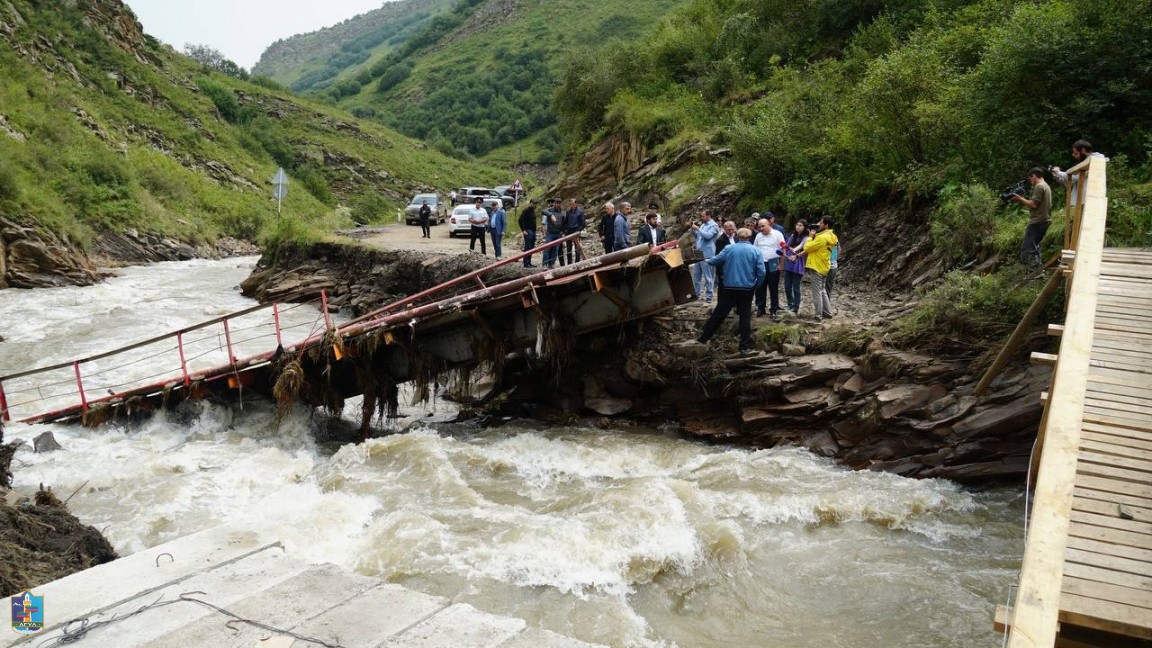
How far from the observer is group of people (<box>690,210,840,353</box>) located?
10.9 metres

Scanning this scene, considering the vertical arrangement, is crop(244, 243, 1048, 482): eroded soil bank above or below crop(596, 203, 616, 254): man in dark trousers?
below

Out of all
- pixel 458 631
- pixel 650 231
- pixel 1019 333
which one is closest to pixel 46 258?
pixel 650 231

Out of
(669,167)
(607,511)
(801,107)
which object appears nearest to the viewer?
(607,511)

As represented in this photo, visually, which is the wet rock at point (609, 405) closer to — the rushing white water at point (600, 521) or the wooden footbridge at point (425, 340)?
the rushing white water at point (600, 521)

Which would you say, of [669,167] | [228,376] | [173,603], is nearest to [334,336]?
[228,376]

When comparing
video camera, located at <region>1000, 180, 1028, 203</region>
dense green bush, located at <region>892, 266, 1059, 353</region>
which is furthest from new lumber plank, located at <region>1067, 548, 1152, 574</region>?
video camera, located at <region>1000, 180, 1028, 203</region>

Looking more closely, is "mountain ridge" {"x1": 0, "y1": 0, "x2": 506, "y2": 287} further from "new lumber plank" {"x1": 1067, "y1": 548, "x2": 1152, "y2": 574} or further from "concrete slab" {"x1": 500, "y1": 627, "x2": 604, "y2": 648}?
"new lumber plank" {"x1": 1067, "y1": 548, "x2": 1152, "y2": 574}

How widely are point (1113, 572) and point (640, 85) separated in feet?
87.2

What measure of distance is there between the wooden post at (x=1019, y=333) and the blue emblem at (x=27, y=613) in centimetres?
855

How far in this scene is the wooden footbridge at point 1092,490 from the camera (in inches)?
136

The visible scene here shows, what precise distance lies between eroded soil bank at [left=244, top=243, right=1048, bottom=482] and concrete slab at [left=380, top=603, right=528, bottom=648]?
6.20 m

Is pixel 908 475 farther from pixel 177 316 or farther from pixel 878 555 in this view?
pixel 177 316

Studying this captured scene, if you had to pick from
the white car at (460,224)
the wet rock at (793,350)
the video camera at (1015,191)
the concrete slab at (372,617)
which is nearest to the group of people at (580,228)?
the wet rock at (793,350)

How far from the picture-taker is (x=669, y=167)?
2217 centimetres
